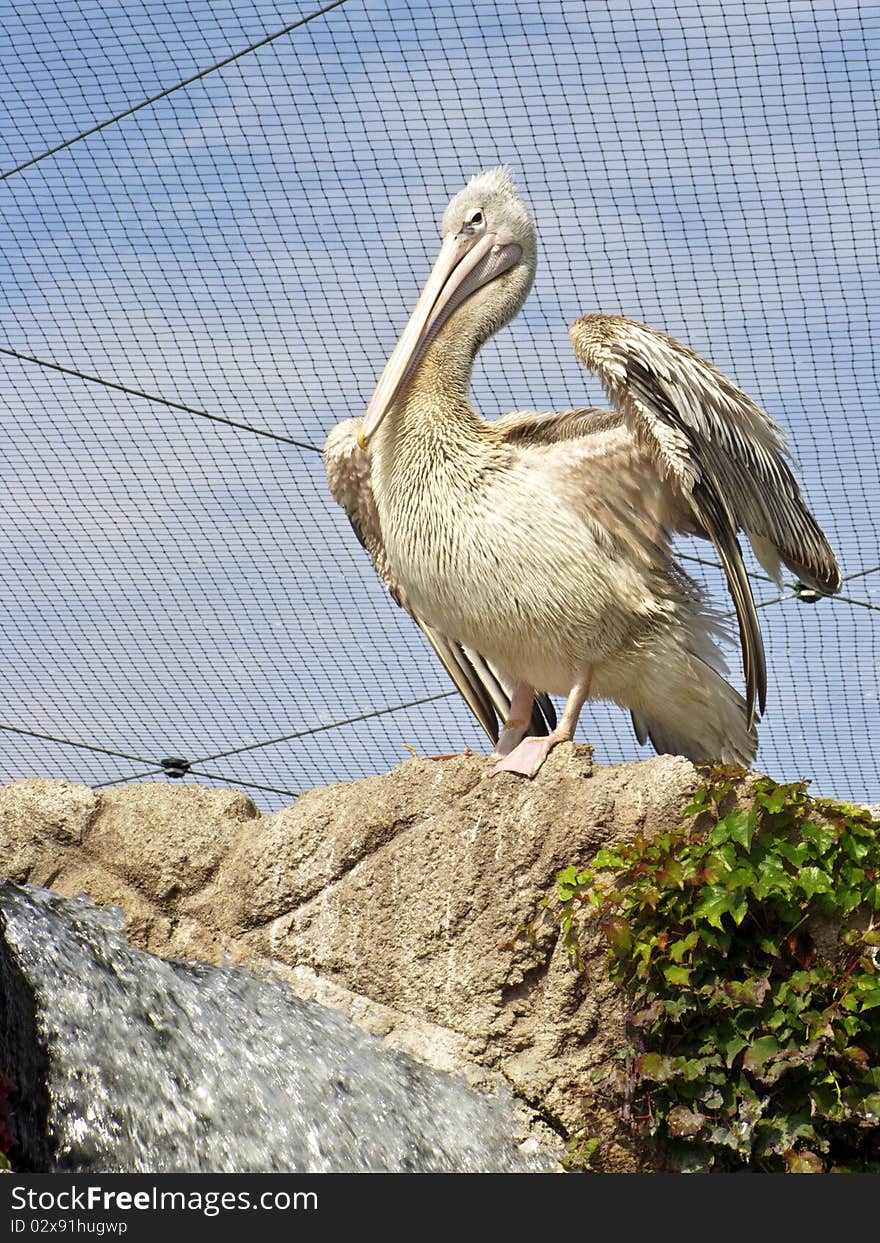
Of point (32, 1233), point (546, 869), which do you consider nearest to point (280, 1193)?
point (32, 1233)

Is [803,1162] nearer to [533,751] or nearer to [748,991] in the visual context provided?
[748,991]

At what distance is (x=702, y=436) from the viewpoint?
5.03 metres

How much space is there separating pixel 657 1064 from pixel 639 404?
5.87 ft

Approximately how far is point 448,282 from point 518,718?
147 cm

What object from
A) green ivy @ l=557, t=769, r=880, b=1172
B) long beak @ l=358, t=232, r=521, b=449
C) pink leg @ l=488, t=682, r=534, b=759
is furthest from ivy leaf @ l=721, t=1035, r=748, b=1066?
long beak @ l=358, t=232, r=521, b=449

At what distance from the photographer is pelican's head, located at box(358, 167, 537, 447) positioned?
19.2 feet

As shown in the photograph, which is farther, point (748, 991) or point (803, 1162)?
point (748, 991)

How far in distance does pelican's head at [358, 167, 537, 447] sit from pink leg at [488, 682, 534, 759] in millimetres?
1115

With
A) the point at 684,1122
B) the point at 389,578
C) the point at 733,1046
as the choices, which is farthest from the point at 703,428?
the point at 684,1122

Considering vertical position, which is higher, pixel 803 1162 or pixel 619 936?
pixel 619 936

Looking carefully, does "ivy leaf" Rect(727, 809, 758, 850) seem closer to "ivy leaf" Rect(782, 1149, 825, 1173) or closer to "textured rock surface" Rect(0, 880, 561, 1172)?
"ivy leaf" Rect(782, 1149, 825, 1173)

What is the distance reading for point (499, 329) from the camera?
19.4 feet

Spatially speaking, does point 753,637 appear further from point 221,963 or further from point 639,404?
point 221,963

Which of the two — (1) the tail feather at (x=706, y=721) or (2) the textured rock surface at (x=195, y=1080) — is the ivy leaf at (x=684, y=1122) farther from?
(1) the tail feather at (x=706, y=721)
